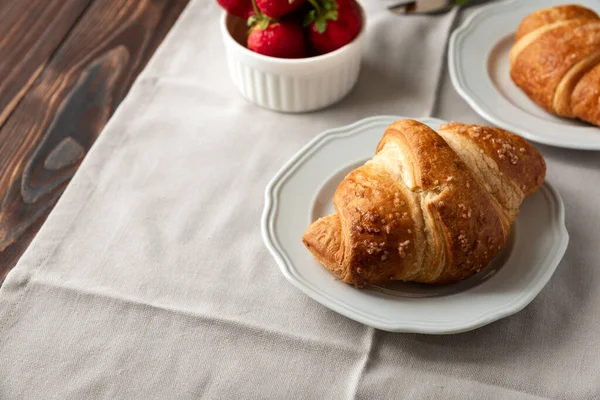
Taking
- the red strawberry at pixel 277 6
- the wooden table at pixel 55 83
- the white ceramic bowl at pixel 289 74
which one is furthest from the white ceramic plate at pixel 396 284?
the wooden table at pixel 55 83

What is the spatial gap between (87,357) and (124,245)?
0.25 metres

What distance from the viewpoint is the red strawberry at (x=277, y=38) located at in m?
1.47

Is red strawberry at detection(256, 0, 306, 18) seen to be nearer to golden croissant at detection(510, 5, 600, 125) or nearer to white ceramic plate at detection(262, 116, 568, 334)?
Answer: white ceramic plate at detection(262, 116, 568, 334)

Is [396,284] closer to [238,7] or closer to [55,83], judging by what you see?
[238,7]

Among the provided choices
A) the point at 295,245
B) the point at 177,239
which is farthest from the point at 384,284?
the point at 177,239

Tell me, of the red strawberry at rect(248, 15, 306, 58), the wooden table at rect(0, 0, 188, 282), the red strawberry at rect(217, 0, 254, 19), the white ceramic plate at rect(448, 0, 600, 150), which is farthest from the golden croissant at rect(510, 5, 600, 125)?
the wooden table at rect(0, 0, 188, 282)

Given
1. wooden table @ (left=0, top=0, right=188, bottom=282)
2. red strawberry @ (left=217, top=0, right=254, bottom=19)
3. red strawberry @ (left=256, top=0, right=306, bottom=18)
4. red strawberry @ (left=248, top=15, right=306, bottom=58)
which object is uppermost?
red strawberry @ (left=256, top=0, right=306, bottom=18)

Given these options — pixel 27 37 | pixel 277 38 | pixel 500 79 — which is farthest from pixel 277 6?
pixel 27 37

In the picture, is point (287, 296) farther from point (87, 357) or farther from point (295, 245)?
point (87, 357)

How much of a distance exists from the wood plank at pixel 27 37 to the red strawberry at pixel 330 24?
28.9 inches

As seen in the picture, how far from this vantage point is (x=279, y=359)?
1.15m

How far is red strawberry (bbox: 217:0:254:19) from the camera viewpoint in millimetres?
1510

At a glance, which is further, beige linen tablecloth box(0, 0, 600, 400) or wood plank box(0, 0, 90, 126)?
wood plank box(0, 0, 90, 126)

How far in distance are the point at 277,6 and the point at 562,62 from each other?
64 cm
